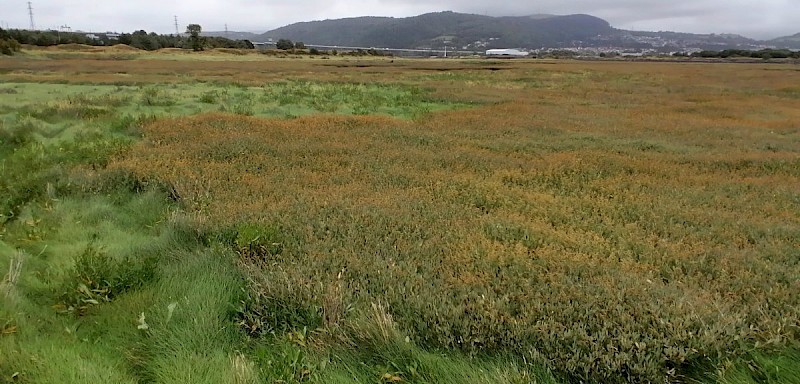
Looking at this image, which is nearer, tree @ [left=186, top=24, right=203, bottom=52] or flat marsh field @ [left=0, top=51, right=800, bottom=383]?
flat marsh field @ [left=0, top=51, right=800, bottom=383]

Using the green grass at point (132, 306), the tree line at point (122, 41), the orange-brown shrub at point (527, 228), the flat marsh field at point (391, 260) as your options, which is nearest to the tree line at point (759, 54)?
the orange-brown shrub at point (527, 228)

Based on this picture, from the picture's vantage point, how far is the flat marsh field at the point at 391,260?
14.7ft

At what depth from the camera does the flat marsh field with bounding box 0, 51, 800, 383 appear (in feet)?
14.7

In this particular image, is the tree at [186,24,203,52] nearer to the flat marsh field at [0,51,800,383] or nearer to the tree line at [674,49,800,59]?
the flat marsh field at [0,51,800,383]

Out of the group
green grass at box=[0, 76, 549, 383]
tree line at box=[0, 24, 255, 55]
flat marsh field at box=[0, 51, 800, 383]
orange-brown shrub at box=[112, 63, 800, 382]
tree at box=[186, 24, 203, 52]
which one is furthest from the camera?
tree at box=[186, 24, 203, 52]

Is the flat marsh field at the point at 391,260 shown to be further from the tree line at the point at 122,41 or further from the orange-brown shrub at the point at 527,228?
the tree line at the point at 122,41

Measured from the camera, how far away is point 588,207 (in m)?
9.12

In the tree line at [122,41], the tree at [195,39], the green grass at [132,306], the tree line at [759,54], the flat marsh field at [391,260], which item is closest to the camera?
the green grass at [132,306]

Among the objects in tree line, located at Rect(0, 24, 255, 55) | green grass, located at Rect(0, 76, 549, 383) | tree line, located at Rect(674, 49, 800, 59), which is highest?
tree line, located at Rect(0, 24, 255, 55)

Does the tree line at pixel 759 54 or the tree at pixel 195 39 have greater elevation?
the tree at pixel 195 39

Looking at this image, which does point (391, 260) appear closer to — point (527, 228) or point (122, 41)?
point (527, 228)

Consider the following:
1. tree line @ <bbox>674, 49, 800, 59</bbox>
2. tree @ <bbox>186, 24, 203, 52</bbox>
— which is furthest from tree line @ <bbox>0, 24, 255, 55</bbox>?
tree line @ <bbox>674, 49, 800, 59</bbox>

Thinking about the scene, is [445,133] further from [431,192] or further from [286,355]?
[286,355]

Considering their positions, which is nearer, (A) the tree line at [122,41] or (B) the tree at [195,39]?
(A) the tree line at [122,41]
